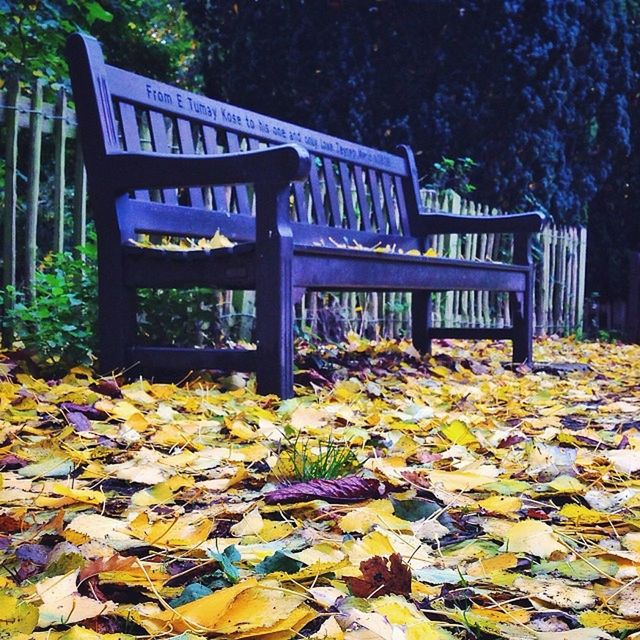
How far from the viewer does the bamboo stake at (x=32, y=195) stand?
3812mm

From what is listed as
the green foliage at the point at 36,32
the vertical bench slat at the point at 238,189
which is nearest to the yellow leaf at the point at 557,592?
the vertical bench slat at the point at 238,189

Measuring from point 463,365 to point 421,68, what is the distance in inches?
220

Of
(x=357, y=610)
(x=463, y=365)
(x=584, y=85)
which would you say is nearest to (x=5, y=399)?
(x=357, y=610)

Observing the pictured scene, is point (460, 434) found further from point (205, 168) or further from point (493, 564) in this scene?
point (205, 168)

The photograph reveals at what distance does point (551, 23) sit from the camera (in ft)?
28.7

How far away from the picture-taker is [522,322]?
181 inches

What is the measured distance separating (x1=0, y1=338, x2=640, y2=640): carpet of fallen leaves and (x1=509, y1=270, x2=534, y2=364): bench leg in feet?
6.41

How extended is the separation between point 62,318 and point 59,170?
2.93 ft

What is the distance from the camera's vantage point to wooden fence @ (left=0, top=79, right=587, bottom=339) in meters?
3.82

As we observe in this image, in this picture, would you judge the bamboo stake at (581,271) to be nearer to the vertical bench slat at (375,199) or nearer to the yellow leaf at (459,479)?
the vertical bench slat at (375,199)

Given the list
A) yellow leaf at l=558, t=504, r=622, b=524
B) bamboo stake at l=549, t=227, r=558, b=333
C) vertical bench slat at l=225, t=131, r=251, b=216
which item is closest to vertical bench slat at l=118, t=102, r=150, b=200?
vertical bench slat at l=225, t=131, r=251, b=216

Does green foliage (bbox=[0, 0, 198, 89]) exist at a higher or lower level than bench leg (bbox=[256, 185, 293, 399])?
higher

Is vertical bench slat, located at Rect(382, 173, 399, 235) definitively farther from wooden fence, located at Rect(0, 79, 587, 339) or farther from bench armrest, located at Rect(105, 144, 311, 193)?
bench armrest, located at Rect(105, 144, 311, 193)

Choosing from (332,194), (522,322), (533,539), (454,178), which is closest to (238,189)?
A: (332,194)
